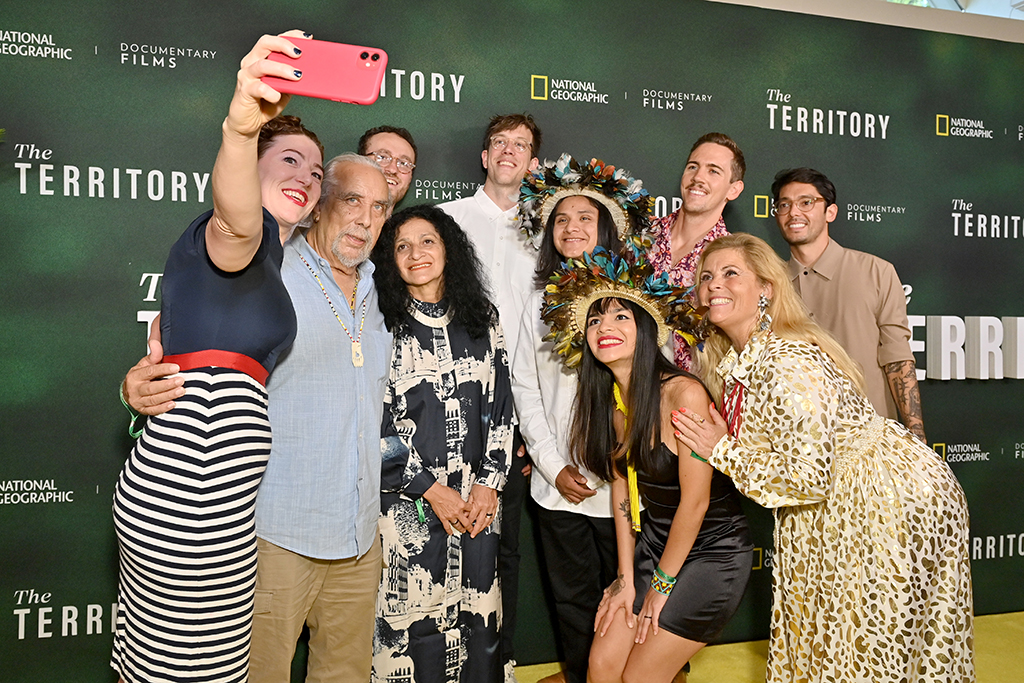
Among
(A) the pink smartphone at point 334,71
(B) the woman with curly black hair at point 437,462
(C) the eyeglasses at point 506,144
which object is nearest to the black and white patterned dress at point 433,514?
(B) the woman with curly black hair at point 437,462

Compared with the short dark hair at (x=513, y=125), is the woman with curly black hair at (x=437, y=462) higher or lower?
lower

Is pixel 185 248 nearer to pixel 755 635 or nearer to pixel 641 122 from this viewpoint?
pixel 641 122

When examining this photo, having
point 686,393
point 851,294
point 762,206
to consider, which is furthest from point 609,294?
point 762,206

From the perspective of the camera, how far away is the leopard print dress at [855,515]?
214 centimetres

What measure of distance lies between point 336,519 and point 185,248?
0.96 meters

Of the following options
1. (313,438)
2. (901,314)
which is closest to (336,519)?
(313,438)

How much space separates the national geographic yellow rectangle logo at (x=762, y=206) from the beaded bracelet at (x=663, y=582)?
2209 millimetres

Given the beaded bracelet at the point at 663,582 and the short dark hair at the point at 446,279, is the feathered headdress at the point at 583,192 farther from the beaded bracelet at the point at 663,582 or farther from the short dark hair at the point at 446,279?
the beaded bracelet at the point at 663,582

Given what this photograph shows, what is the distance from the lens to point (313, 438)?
2092 mm

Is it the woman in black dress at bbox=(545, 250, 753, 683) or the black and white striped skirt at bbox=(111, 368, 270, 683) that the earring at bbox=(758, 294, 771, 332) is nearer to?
the woman in black dress at bbox=(545, 250, 753, 683)

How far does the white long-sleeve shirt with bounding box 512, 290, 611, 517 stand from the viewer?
276cm

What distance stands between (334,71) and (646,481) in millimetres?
1715

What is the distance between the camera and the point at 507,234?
321cm

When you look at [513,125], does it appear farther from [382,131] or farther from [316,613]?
[316,613]
